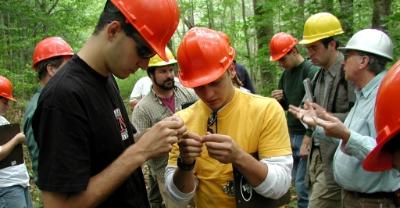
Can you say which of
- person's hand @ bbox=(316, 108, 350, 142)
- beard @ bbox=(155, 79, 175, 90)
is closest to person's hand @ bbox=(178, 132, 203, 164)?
person's hand @ bbox=(316, 108, 350, 142)

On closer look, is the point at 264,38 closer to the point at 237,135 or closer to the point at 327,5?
the point at 327,5

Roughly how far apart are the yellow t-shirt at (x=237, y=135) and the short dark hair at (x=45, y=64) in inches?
89.0

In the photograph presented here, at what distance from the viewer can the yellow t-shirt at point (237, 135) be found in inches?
90.0

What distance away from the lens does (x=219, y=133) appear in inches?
94.1

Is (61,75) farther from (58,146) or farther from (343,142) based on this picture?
(343,142)

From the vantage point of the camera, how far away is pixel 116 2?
6.51ft

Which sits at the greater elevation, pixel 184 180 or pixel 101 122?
pixel 101 122

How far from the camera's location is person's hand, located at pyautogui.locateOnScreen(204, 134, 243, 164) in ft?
6.76

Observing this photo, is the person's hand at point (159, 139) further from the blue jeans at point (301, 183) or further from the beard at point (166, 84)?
the blue jeans at point (301, 183)

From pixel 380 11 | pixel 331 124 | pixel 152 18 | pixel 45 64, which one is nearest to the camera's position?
pixel 152 18

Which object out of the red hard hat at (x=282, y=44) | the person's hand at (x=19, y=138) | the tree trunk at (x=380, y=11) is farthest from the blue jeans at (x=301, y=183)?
the person's hand at (x=19, y=138)

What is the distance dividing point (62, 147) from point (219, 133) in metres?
0.97

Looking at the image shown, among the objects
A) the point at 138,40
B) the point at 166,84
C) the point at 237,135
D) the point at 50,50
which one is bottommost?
the point at 166,84

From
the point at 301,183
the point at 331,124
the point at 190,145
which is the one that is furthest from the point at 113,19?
the point at 301,183
